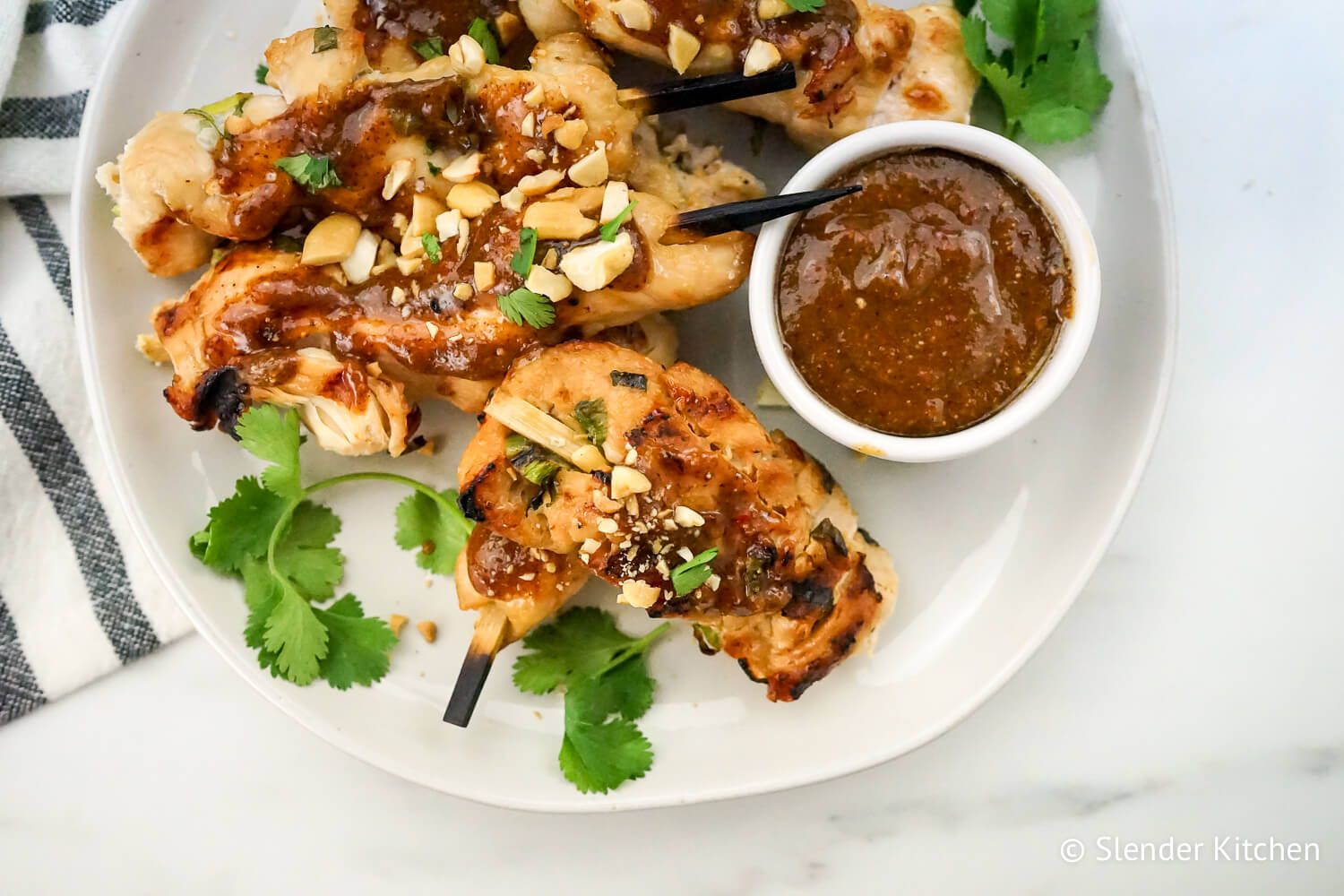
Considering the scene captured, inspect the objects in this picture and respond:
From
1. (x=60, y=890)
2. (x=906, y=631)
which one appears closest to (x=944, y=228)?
(x=906, y=631)

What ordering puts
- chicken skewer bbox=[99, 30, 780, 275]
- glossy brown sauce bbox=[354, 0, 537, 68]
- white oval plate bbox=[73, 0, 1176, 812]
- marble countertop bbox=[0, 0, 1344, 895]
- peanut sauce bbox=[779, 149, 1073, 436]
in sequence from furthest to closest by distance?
marble countertop bbox=[0, 0, 1344, 895], white oval plate bbox=[73, 0, 1176, 812], glossy brown sauce bbox=[354, 0, 537, 68], chicken skewer bbox=[99, 30, 780, 275], peanut sauce bbox=[779, 149, 1073, 436]

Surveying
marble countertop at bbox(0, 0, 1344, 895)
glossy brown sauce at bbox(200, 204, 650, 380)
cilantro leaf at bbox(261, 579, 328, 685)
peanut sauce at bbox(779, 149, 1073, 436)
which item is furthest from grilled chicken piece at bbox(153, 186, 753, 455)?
marble countertop at bbox(0, 0, 1344, 895)

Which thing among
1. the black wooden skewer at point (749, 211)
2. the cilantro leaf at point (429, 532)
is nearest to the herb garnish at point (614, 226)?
the black wooden skewer at point (749, 211)

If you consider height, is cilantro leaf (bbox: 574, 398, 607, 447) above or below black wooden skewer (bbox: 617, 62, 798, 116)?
below

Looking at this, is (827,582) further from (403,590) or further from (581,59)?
(581,59)

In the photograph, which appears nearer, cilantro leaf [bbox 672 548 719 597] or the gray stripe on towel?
cilantro leaf [bbox 672 548 719 597]

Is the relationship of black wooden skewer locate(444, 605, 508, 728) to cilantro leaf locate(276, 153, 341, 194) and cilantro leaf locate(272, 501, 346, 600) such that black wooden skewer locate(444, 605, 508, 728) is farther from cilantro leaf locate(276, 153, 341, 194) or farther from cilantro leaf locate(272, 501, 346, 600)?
cilantro leaf locate(276, 153, 341, 194)

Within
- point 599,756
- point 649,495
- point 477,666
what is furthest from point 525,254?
point 599,756
